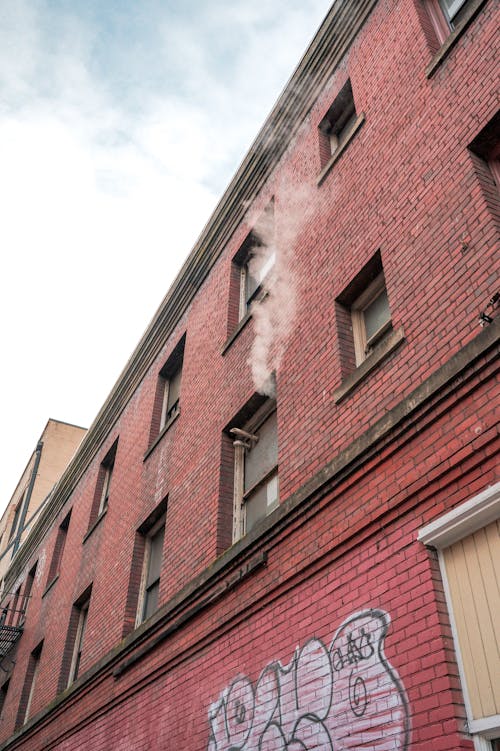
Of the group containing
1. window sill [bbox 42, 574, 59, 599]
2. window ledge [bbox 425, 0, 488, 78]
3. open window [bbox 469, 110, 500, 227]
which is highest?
window ledge [bbox 425, 0, 488, 78]

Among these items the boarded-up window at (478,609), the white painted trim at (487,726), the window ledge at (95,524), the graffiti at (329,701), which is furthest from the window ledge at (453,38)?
the window ledge at (95,524)

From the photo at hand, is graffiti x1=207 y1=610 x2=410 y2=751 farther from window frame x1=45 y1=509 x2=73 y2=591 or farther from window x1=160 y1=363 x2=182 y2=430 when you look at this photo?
window frame x1=45 y1=509 x2=73 y2=591

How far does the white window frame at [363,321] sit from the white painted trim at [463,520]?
8.41 feet

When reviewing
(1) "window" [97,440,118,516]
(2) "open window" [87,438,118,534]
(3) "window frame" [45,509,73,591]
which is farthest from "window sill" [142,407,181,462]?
(3) "window frame" [45,509,73,591]

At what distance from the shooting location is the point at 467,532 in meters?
4.77

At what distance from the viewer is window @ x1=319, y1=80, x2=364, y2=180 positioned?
9422 mm

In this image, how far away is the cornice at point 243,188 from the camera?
382 inches

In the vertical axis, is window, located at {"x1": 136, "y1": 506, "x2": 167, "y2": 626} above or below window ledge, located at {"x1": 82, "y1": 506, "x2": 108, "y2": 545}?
below

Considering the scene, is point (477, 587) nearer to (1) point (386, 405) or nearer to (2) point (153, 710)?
(1) point (386, 405)

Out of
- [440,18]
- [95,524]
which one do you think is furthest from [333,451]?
[95,524]

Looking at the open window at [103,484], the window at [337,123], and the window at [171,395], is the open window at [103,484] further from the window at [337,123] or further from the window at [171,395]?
the window at [337,123]

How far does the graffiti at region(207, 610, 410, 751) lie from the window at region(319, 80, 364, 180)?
6.48 meters

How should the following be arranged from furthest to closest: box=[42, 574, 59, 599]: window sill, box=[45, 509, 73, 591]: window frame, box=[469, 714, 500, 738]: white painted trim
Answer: box=[45, 509, 73, 591]: window frame
box=[42, 574, 59, 599]: window sill
box=[469, 714, 500, 738]: white painted trim

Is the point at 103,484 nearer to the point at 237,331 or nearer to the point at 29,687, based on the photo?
the point at 29,687
